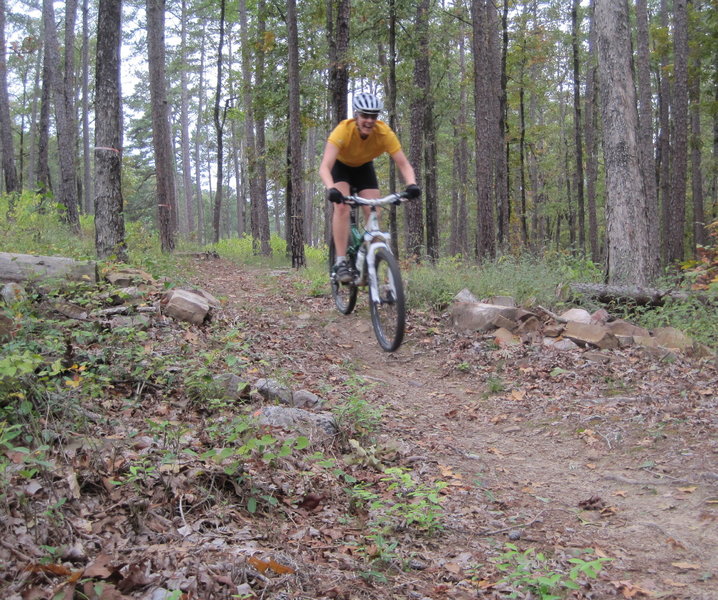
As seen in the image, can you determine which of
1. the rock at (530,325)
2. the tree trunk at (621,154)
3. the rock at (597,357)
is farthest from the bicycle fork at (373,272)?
the tree trunk at (621,154)

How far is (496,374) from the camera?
6.81 meters

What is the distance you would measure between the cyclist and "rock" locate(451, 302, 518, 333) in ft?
7.31

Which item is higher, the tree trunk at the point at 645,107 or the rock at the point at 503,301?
the tree trunk at the point at 645,107

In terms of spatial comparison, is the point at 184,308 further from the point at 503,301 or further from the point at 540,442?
the point at 503,301

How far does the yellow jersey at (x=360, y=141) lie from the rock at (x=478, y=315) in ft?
9.45

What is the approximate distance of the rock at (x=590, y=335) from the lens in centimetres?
694

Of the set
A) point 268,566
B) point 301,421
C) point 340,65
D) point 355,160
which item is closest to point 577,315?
point 355,160

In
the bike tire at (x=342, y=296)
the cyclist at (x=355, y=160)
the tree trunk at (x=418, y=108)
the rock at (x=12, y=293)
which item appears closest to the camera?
the rock at (x=12, y=293)

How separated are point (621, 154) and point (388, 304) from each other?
5.59 metres

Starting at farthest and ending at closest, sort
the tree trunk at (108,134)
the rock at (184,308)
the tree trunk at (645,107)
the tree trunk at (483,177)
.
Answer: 1. the tree trunk at (645,107)
2. the tree trunk at (483,177)
3. the tree trunk at (108,134)
4. the rock at (184,308)

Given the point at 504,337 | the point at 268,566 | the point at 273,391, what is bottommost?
the point at 268,566

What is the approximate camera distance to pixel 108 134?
26.3ft

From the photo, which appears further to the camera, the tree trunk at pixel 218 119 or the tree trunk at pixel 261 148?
the tree trunk at pixel 218 119

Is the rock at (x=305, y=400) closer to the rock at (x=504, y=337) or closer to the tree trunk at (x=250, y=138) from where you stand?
the rock at (x=504, y=337)
